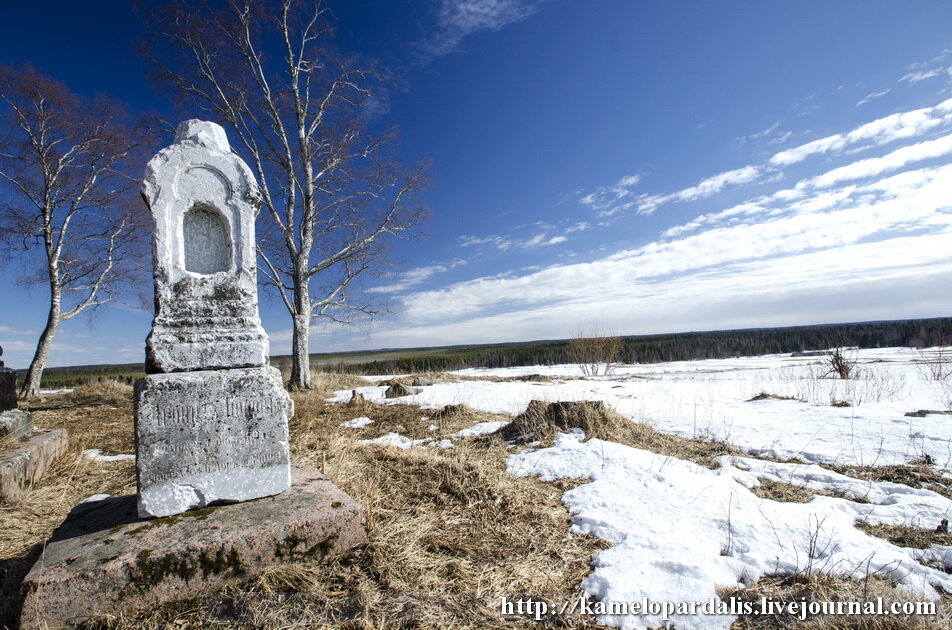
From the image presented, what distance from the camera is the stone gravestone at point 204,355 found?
2.42 m

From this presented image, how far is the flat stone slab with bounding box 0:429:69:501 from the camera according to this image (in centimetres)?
333

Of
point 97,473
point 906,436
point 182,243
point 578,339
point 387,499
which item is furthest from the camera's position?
point 578,339

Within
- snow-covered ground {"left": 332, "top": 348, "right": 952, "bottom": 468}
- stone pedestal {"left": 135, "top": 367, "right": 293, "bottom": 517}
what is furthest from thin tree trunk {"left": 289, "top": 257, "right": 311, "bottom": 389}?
stone pedestal {"left": 135, "top": 367, "right": 293, "bottom": 517}

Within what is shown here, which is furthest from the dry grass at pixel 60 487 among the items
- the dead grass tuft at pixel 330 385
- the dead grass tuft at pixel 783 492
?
the dead grass tuft at pixel 783 492

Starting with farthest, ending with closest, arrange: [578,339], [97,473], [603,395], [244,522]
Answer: [578,339] < [603,395] < [97,473] < [244,522]

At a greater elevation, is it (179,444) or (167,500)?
(179,444)

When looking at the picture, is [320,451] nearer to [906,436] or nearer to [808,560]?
[808,560]

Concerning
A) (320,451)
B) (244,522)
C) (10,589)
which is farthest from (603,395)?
(10,589)

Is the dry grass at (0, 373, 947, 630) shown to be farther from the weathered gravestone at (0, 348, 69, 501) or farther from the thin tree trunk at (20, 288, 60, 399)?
the thin tree trunk at (20, 288, 60, 399)

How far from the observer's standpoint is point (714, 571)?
2.04m

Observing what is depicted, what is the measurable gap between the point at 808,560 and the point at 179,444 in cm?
347

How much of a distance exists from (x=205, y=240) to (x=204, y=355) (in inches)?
Result: 30.5

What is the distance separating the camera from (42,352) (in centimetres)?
955

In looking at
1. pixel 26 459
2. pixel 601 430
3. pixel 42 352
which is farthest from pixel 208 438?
pixel 42 352
